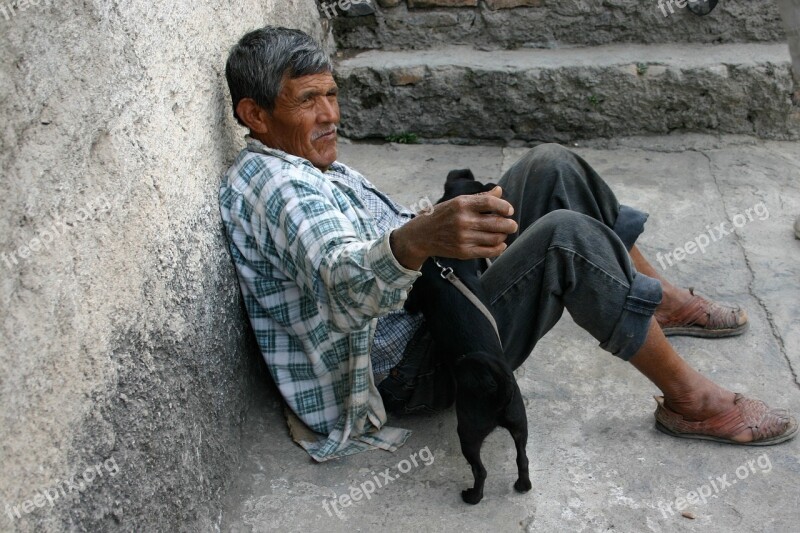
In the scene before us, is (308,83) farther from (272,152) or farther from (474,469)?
(474,469)

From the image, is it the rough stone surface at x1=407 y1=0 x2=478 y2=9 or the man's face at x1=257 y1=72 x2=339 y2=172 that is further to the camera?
the rough stone surface at x1=407 y1=0 x2=478 y2=9

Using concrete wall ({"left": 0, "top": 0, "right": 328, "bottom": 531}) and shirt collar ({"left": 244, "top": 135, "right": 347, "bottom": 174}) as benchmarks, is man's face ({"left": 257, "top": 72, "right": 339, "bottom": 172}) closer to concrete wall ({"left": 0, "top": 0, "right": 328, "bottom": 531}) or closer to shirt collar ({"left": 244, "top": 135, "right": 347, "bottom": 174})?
shirt collar ({"left": 244, "top": 135, "right": 347, "bottom": 174})

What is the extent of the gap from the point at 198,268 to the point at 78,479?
71 cm

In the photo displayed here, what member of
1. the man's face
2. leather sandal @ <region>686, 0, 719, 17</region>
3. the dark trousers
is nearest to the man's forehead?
the man's face

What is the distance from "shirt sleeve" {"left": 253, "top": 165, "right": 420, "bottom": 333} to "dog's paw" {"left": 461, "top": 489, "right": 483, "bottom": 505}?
1.88ft

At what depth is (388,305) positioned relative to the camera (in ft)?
6.40

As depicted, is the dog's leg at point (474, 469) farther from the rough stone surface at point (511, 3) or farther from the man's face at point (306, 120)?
the rough stone surface at point (511, 3)

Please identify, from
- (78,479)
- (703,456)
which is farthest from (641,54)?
(78,479)

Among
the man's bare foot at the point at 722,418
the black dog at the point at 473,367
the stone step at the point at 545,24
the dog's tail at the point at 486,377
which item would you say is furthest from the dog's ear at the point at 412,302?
the stone step at the point at 545,24

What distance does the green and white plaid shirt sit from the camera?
2.05 meters

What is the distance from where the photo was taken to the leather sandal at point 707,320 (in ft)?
9.73

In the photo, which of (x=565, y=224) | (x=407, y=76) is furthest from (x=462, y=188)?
(x=407, y=76)

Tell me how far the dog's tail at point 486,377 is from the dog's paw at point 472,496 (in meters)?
0.29

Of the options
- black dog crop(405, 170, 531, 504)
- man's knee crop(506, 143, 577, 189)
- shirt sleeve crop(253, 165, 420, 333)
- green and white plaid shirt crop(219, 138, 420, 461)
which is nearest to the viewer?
shirt sleeve crop(253, 165, 420, 333)
